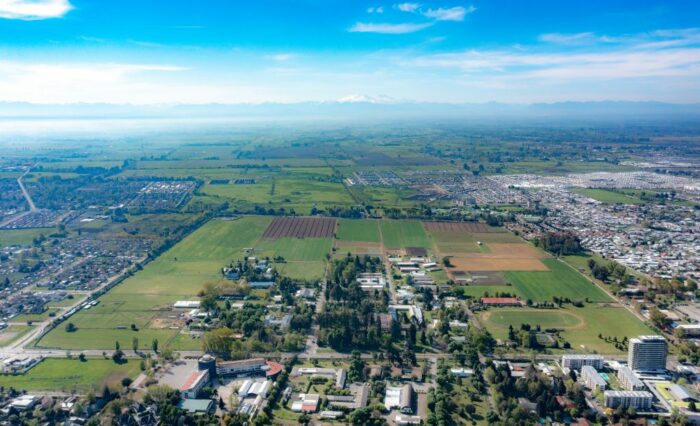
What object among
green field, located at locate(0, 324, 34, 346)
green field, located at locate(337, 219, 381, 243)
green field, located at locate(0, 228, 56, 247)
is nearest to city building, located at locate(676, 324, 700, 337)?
green field, located at locate(337, 219, 381, 243)

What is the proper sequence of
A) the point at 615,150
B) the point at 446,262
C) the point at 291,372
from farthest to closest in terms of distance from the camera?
the point at 615,150
the point at 446,262
the point at 291,372

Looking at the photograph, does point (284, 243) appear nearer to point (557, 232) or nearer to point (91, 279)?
point (91, 279)

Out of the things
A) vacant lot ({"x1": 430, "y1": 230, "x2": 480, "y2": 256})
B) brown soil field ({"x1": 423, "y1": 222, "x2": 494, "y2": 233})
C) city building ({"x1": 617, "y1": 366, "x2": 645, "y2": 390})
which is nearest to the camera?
city building ({"x1": 617, "y1": 366, "x2": 645, "y2": 390})

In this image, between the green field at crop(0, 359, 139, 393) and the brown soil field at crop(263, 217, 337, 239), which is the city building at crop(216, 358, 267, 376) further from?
the brown soil field at crop(263, 217, 337, 239)

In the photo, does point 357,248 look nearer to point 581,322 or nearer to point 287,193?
point 581,322

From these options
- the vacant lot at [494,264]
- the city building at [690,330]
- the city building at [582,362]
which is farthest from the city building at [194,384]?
the city building at [690,330]

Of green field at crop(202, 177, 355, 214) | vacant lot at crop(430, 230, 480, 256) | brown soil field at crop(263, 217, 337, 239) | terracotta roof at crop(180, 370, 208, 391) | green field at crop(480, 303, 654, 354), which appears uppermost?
green field at crop(202, 177, 355, 214)

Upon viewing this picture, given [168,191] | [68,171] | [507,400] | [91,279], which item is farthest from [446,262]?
[68,171]
